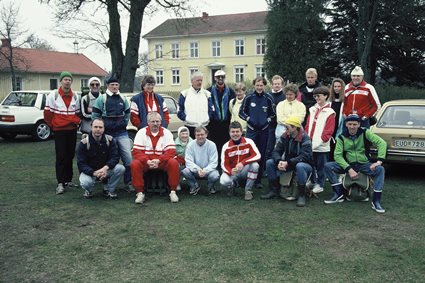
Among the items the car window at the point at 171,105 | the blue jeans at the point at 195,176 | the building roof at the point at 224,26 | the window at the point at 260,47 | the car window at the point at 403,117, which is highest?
the building roof at the point at 224,26

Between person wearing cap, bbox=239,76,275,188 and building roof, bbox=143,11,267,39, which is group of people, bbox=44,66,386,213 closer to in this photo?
person wearing cap, bbox=239,76,275,188

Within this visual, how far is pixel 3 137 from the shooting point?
50.3ft

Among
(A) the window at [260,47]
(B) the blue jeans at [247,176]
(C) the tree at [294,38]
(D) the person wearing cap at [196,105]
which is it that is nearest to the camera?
(B) the blue jeans at [247,176]

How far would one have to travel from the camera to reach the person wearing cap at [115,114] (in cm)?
687

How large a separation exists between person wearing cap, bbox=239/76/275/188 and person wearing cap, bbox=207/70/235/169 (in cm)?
46

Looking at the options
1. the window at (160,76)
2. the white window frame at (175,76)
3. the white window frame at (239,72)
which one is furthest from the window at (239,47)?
the window at (160,76)

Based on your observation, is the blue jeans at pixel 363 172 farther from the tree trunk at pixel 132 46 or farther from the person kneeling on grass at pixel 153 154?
the tree trunk at pixel 132 46

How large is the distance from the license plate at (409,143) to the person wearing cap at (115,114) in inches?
180

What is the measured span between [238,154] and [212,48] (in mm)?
46757

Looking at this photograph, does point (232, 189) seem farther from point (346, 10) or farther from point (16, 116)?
point (346, 10)

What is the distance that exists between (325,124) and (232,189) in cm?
177

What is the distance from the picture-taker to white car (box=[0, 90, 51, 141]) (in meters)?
14.3

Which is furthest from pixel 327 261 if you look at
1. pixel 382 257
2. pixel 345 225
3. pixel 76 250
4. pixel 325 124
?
pixel 325 124

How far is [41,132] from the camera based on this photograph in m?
14.9
